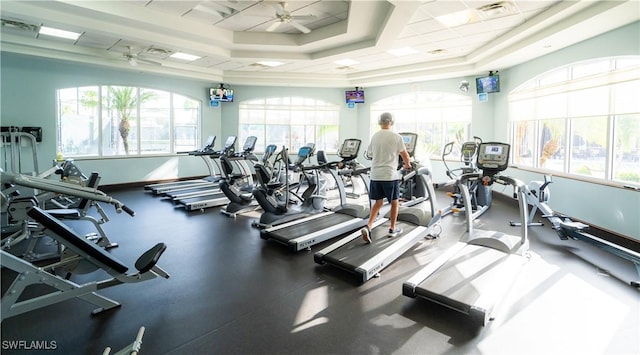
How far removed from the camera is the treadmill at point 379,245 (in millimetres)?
3436

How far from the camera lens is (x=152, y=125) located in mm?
9383

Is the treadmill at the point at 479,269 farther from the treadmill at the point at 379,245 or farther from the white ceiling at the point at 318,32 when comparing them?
the white ceiling at the point at 318,32

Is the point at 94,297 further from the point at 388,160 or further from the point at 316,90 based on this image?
the point at 316,90

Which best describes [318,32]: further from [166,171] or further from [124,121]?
[166,171]

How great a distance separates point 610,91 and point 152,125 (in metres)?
9.92

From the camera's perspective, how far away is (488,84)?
25.7 ft

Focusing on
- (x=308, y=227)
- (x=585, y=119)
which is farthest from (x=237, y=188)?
(x=585, y=119)

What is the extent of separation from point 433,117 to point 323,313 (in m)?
8.03

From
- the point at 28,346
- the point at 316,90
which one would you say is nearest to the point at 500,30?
the point at 316,90

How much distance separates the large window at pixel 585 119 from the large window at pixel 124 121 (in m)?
8.78

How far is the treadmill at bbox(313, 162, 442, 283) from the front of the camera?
3.44m

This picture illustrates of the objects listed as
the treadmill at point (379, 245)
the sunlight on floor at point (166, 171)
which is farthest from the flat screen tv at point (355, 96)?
the treadmill at point (379, 245)

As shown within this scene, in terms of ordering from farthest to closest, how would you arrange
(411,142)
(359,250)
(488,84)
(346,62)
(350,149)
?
(346,62) < (488,84) < (411,142) < (350,149) < (359,250)

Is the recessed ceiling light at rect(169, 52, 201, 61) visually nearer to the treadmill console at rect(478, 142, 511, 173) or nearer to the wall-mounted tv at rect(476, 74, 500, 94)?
the treadmill console at rect(478, 142, 511, 173)
